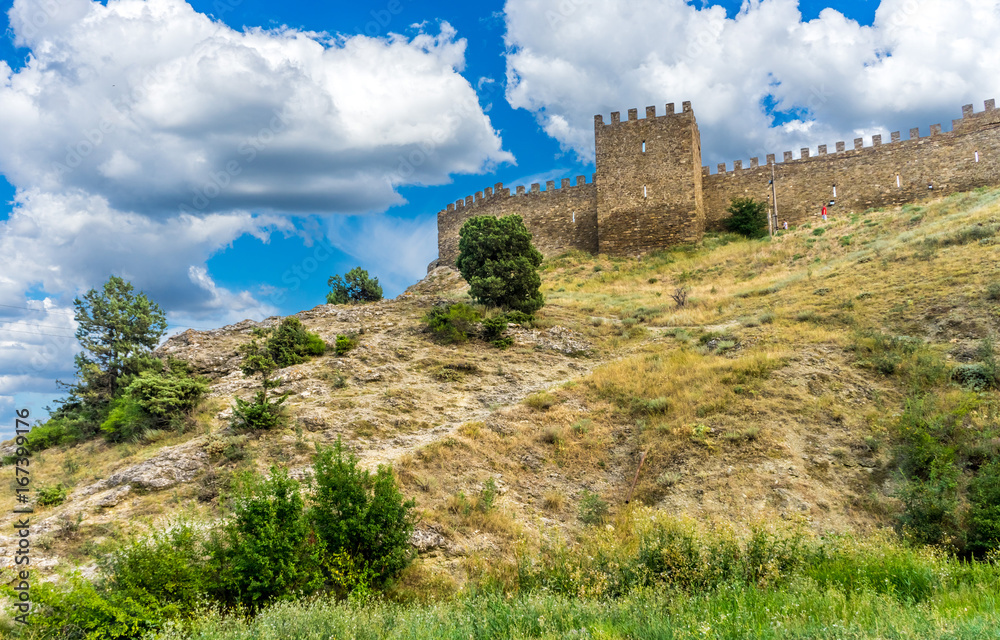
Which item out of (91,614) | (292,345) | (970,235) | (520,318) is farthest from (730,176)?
(91,614)

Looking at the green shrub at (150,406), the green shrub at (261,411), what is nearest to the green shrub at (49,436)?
the green shrub at (150,406)

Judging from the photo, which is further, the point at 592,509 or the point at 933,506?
the point at 592,509

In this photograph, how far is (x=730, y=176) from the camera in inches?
1336

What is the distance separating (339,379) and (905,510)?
12943 millimetres

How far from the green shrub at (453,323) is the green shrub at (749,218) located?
19661 mm

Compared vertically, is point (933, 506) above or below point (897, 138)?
below

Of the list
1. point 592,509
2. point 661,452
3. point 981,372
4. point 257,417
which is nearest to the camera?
point 592,509

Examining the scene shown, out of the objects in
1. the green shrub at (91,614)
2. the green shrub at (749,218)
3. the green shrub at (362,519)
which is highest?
the green shrub at (749,218)

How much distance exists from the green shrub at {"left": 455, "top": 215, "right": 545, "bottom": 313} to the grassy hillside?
1.63 metres

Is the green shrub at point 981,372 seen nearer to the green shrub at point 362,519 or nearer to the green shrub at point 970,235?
the green shrub at point 970,235

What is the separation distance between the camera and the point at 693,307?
21.9m

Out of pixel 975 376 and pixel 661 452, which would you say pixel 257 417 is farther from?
pixel 975 376

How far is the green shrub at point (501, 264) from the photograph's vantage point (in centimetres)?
2130

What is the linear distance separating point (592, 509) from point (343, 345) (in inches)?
414
